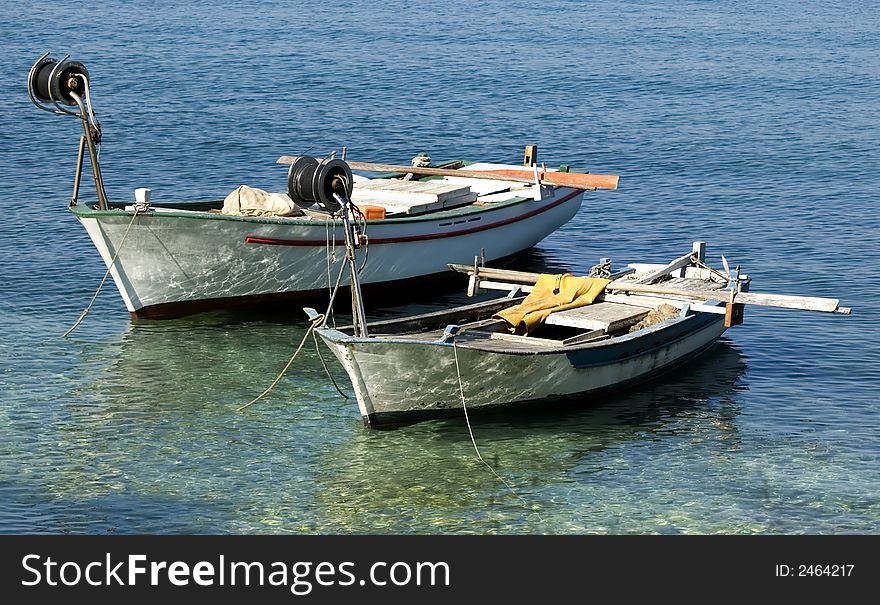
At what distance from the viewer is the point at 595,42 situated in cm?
6397

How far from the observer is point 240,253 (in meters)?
22.9

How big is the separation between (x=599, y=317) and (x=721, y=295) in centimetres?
221

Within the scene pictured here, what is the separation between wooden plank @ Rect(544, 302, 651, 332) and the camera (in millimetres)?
19922

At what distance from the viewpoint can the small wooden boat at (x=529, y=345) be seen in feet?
58.4

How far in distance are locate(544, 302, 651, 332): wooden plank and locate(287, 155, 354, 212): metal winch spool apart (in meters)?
4.11

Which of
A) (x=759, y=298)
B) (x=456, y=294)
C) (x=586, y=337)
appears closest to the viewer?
(x=586, y=337)

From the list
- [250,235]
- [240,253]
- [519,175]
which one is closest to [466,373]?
[250,235]

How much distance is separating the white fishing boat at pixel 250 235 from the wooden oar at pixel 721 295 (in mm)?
1792

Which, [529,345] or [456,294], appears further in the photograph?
[456,294]

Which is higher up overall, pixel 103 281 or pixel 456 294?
pixel 103 281

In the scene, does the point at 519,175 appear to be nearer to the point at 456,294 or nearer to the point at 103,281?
the point at 456,294

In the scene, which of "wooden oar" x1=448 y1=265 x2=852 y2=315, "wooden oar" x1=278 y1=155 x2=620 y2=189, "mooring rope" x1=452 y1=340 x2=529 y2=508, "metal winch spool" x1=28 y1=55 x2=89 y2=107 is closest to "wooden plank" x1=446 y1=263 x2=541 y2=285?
"wooden oar" x1=448 y1=265 x2=852 y2=315

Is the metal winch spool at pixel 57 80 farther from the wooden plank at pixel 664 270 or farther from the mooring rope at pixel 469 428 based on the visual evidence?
the wooden plank at pixel 664 270
